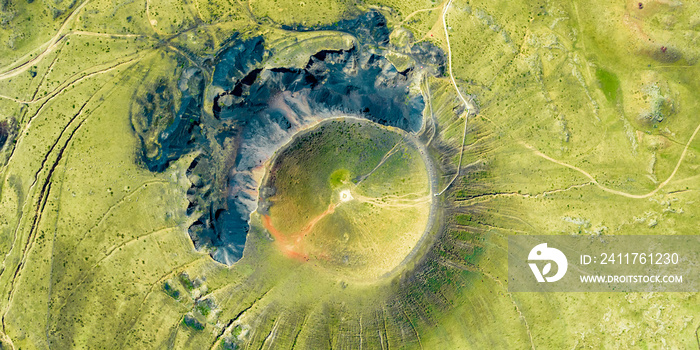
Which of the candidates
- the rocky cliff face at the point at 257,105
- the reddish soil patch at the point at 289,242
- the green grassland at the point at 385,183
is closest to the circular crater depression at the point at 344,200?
the reddish soil patch at the point at 289,242

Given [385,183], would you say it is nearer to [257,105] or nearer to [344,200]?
[344,200]

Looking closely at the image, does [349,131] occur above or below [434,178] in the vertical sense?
above

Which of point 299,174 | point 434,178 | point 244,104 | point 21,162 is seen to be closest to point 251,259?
point 299,174

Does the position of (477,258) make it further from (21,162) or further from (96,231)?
(21,162)

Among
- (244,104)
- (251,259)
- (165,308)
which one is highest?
(244,104)

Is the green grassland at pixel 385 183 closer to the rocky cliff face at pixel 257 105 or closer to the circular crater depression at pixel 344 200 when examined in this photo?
the circular crater depression at pixel 344 200

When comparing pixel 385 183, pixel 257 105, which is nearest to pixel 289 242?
pixel 385 183

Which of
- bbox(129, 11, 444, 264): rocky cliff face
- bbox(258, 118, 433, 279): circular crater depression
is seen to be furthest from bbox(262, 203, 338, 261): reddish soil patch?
bbox(129, 11, 444, 264): rocky cliff face
